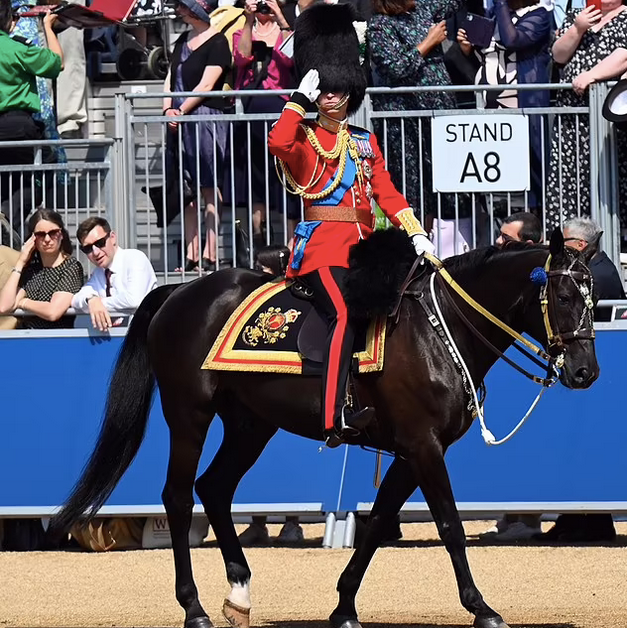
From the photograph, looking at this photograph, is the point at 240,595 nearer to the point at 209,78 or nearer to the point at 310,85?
the point at 310,85

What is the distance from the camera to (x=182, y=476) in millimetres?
7547

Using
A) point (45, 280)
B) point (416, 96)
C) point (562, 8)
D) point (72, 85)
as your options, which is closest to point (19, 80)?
point (72, 85)

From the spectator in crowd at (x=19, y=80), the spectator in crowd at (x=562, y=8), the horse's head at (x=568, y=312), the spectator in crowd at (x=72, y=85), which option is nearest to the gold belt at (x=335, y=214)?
the horse's head at (x=568, y=312)

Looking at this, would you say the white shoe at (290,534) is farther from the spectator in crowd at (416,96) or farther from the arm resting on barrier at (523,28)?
the arm resting on barrier at (523,28)

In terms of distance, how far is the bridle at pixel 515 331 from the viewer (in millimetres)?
6805

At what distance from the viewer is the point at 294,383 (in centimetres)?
733

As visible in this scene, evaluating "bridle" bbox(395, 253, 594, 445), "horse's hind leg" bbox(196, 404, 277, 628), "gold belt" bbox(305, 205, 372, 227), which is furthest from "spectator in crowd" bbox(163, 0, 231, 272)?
"bridle" bbox(395, 253, 594, 445)

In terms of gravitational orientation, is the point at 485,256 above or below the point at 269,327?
above

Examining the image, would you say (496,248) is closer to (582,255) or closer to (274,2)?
(582,255)

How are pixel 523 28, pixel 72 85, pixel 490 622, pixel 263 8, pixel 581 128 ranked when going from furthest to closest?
pixel 72 85 → pixel 263 8 → pixel 523 28 → pixel 581 128 → pixel 490 622

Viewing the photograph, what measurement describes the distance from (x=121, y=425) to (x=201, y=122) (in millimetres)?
3244

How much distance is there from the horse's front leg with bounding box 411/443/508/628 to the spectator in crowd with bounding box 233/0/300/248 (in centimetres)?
389

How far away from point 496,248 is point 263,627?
2.13m

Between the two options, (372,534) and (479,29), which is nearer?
(372,534)
